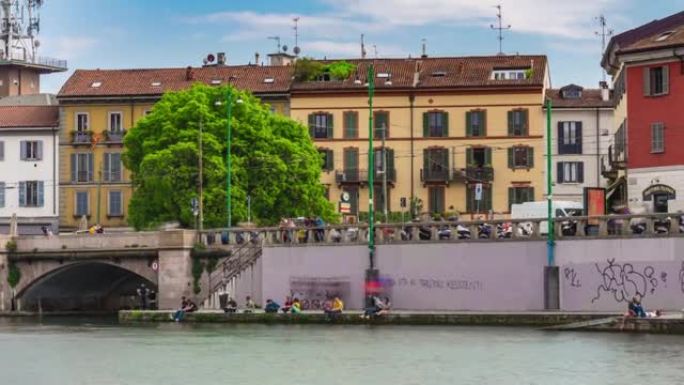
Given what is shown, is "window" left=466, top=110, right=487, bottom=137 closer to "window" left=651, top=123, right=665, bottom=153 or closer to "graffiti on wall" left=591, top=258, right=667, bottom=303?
"window" left=651, top=123, right=665, bottom=153

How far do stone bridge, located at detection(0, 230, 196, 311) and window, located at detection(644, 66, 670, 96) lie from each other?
2574 centimetres

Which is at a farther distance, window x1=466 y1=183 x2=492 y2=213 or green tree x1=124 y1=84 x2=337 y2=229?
window x1=466 y1=183 x2=492 y2=213

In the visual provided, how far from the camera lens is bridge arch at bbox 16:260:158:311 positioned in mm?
107125

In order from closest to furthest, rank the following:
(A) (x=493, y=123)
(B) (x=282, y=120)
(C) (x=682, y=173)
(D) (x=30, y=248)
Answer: (C) (x=682, y=173), (D) (x=30, y=248), (B) (x=282, y=120), (A) (x=493, y=123)

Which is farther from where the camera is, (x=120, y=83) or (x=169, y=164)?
(x=120, y=83)

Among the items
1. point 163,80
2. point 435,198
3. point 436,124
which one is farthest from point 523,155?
point 163,80

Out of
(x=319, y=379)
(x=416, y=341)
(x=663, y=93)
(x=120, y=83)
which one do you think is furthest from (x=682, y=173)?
(x=120, y=83)

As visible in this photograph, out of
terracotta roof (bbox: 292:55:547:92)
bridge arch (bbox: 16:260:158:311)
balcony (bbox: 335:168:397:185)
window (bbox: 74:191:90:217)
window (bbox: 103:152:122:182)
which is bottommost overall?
bridge arch (bbox: 16:260:158:311)

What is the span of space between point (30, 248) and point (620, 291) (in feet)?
128

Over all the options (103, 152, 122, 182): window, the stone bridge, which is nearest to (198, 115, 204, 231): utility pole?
the stone bridge

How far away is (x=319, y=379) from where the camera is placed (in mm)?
64812

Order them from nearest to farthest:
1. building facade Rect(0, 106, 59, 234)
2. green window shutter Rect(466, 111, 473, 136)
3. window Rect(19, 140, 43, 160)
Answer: green window shutter Rect(466, 111, 473, 136) → building facade Rect(0, 106, 59, 234) → window Rect(19, 140, 43, 160)

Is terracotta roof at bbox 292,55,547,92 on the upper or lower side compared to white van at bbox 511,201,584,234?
upper

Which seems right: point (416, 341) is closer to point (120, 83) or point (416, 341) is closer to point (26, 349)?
point (26, 349)
